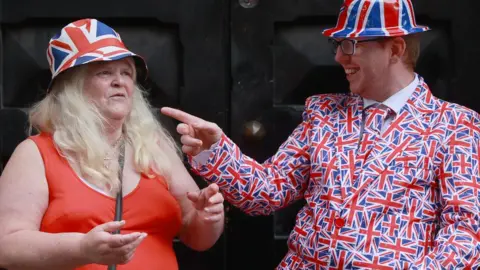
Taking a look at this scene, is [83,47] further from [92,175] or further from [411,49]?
[411,49]

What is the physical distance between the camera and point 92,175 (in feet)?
9.39

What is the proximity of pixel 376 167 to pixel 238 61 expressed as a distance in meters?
0.76

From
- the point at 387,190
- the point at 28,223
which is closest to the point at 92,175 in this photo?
the point at 28,223

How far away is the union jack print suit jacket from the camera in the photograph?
2.79m

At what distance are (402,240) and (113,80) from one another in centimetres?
100

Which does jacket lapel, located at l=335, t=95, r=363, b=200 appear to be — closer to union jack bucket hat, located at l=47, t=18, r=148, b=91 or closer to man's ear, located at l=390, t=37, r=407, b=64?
man's ear, located at l=390, t=37, r=407, b=64

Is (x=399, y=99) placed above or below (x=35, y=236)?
above

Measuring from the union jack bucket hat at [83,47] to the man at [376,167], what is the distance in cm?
30

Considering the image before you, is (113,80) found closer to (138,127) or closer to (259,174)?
(138,127)

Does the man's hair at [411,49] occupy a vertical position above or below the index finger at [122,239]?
above

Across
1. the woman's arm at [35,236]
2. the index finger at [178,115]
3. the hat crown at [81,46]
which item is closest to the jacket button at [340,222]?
the index finger at [178,115]

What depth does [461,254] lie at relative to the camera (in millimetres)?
2740

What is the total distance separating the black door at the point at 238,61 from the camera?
3367 mm

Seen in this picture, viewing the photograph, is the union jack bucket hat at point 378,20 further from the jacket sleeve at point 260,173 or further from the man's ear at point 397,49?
the jacket sleeve at point 260,173
